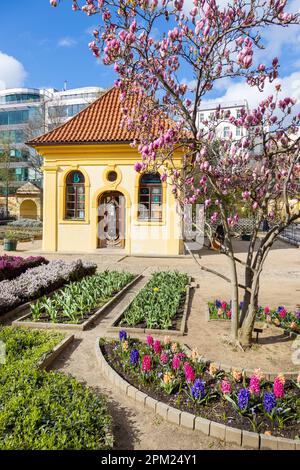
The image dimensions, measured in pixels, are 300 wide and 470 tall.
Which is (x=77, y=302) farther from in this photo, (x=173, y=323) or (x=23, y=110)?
(x=23, y=110)

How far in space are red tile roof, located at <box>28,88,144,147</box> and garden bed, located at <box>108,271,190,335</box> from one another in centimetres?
921

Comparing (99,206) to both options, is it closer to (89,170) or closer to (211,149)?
(89,170)

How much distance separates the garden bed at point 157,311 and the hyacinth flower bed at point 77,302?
0.86 m

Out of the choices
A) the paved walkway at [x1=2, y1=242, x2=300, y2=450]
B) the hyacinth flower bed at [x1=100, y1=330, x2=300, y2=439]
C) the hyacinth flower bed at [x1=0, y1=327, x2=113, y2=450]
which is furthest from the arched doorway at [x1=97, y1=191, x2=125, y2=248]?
the hyacinth flower bed at [x1=0, y1=327, x2=113, y2=450]

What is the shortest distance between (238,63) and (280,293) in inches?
266

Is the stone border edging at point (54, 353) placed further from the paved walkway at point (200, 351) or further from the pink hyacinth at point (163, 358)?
the pink hyacinth at point (163, 358)

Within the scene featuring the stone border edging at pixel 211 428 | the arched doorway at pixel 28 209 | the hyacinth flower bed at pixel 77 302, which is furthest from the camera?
the arched doorway at pixel 28 209

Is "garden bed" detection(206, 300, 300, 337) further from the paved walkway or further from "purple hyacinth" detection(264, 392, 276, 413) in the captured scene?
"purple hyacinth" detection(264, 392, 276, 413)

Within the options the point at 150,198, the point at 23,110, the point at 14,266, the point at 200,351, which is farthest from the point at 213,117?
the point at 23,110

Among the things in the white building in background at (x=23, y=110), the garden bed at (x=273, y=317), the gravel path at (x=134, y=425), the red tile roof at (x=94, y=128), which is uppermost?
the white building in background at (x=23, y=110)

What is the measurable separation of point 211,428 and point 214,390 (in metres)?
0.66

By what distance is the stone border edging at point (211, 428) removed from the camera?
3203 millimetres

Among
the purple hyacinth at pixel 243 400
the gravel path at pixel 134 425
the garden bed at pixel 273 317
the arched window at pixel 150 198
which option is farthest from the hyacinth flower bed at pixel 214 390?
the arched window at pixel 150 198

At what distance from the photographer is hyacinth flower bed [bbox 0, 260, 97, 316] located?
24.0ft
